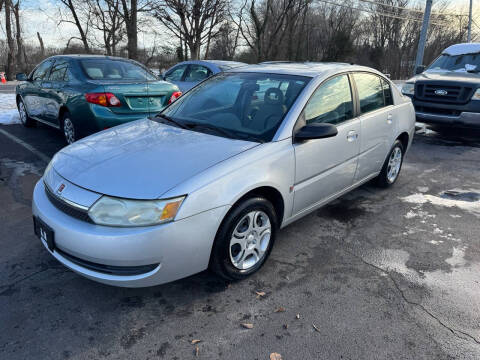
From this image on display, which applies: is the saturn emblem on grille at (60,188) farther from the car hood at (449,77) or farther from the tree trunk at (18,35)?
the tree trunk at (18,35)

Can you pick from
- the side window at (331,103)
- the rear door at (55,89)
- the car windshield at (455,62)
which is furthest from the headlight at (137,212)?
the car windshield at (455,62)

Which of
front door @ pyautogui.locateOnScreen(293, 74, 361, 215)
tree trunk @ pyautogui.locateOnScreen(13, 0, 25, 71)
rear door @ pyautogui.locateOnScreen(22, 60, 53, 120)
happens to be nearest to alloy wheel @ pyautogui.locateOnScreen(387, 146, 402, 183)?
front door @ pyautogui.locateOnScreen(293, 74, 361, 215)

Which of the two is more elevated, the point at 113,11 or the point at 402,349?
the point at 113,11

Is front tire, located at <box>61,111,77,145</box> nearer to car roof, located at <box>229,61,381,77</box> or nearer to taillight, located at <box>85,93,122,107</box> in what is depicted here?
taillight, located at <box>85,93,122,107</box>

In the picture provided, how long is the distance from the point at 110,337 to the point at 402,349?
181 centimetres

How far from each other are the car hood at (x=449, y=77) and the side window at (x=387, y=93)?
405cm

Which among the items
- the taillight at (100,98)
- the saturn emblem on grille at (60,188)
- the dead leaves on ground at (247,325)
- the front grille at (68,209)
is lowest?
the dead leaves on ground at (247,325)

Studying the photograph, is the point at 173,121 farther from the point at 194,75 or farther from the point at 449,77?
the point at 449,77

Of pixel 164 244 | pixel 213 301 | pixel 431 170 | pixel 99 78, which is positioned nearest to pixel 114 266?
pixel 164 244

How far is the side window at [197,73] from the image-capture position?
848 cm

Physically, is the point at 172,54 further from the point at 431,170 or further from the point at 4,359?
the point at 4,359

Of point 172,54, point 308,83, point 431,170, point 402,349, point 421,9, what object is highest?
point 421,9

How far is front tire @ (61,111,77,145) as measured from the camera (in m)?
5.87

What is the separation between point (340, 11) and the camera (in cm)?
3884
